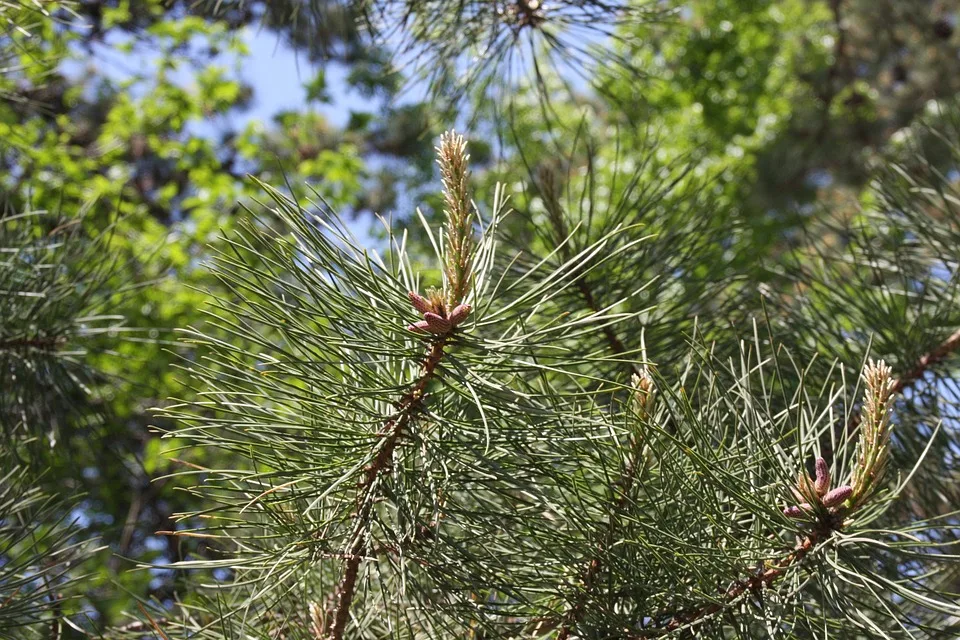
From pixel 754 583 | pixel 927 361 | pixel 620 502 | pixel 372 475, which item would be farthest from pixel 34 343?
pixel 927 361

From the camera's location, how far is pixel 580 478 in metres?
1.10

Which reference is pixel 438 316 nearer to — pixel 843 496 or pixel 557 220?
pixel 843 496

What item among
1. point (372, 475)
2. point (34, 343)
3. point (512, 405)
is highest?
point (512, 405)

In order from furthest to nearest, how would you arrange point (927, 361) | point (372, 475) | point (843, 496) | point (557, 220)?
1. point (557, 220)
2. point (927, 361)
3. point (372, 475)
4. point (843, 496)

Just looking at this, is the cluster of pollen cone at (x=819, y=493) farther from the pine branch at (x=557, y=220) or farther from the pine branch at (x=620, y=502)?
the pine branch at (x=557, y=220)

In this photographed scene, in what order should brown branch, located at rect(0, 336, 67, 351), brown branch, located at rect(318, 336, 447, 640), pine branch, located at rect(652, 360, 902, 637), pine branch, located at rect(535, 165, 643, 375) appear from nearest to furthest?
pine branch, located at rect(652, 360, 902, 637) → brown branch, located at rect(318, 336, 447, 640) → pine branch, located at rect(535, 165, 643, 375) → brown branch, located at rect(0, 336, 67, 351)

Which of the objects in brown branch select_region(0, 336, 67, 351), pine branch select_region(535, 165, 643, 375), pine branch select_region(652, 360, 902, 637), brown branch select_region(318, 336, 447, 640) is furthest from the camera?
brown branch select_region(0, 336, 67, 351)

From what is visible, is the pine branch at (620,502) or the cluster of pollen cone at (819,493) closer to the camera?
the cluster of pollen cone at (819,493)

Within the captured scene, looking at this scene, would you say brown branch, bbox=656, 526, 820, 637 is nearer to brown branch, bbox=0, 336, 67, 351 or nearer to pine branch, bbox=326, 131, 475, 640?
pine branch, bbox=326, 131, 475, 640

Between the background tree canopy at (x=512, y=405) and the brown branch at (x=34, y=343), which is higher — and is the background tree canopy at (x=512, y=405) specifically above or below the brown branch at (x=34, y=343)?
above

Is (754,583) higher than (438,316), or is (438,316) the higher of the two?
(438,316)

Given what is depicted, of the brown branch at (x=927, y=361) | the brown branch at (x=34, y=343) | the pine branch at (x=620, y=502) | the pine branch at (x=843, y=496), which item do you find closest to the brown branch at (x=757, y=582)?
the pine branch at (x=843, y=496)

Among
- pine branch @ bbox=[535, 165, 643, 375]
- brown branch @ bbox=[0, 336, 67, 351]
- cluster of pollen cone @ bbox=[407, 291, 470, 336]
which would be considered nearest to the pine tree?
cluster of pollen cone @ bbox=[407, 291, 470, 336]

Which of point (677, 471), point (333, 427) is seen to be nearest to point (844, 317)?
point (677, 471)
